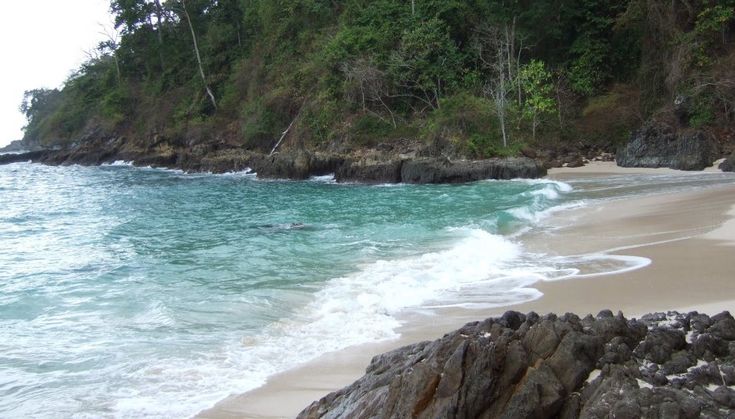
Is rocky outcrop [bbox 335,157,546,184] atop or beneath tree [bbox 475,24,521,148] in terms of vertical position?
beneath

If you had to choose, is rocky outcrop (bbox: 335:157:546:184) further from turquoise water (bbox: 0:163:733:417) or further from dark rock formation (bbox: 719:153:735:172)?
dark rock formation (bbox: 719:153:735:172)

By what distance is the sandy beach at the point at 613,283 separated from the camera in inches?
199

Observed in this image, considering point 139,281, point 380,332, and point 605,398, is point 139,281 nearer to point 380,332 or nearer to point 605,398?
point 380,332

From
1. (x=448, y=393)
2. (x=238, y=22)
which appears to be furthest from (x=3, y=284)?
(x=238, y=22)

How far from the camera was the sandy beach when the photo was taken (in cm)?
504

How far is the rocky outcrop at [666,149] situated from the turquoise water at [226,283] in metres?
2.90

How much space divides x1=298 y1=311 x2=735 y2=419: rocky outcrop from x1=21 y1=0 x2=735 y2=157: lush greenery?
21777 mm

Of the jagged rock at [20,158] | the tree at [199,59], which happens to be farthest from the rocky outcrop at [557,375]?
the jagged rock at [20,158]

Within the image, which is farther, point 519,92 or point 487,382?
point 519,92

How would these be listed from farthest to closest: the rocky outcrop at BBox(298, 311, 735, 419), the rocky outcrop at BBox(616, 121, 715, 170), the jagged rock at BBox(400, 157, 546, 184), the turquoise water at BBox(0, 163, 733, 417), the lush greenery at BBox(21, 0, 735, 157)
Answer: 1. the lush greenery at BBox(21, 0, 735, 157)
2. the jagged rock at BBox(400, 157, 546, 184)
3. the rocky outcrop at BBox(616, 121, 715, 170)
4. the turquoise water at BBox(0, 163, 733, 417)
5. the rocky outcrop at BBox(298, 311, 735, 419)

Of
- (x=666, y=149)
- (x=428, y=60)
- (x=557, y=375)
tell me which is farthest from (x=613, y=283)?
(x=428, y=60)

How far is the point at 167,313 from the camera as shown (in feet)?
25.1

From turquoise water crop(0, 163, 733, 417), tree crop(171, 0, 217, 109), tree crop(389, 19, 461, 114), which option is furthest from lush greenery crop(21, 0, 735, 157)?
turquoise water crop(0, 163, 733, 417)

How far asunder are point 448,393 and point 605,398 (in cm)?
83
